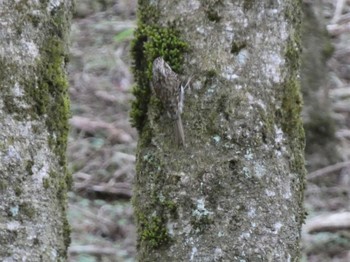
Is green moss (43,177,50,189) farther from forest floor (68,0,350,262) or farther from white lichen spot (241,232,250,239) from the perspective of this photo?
forest floor (68,0,350,262)

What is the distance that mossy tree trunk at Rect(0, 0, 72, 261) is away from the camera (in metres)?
2.69

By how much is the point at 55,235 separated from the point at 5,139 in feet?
1.27

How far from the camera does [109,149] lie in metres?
8.15

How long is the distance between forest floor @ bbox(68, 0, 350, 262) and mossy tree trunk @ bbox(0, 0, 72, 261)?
3.52 metres

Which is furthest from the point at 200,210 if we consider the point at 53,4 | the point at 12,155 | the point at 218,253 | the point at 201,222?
the point at 53,4

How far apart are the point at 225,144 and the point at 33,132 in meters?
0.67

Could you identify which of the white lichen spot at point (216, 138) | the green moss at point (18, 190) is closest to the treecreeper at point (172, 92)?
the white lichen spot at point (216, 138)

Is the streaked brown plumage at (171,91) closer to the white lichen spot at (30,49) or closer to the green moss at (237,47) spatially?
the green moss at (237,47)

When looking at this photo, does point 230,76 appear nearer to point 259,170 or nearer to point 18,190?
point 259,170

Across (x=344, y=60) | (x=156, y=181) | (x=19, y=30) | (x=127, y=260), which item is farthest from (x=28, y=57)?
(x=344, y=60)

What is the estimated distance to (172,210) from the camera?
2.77 meters

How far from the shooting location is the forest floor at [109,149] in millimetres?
6604

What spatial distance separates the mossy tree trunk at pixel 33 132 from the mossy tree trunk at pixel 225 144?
311 millimetres

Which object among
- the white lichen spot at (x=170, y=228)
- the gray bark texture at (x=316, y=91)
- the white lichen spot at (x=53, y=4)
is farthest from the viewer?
the gray bark texture at (x=316, y=91)
